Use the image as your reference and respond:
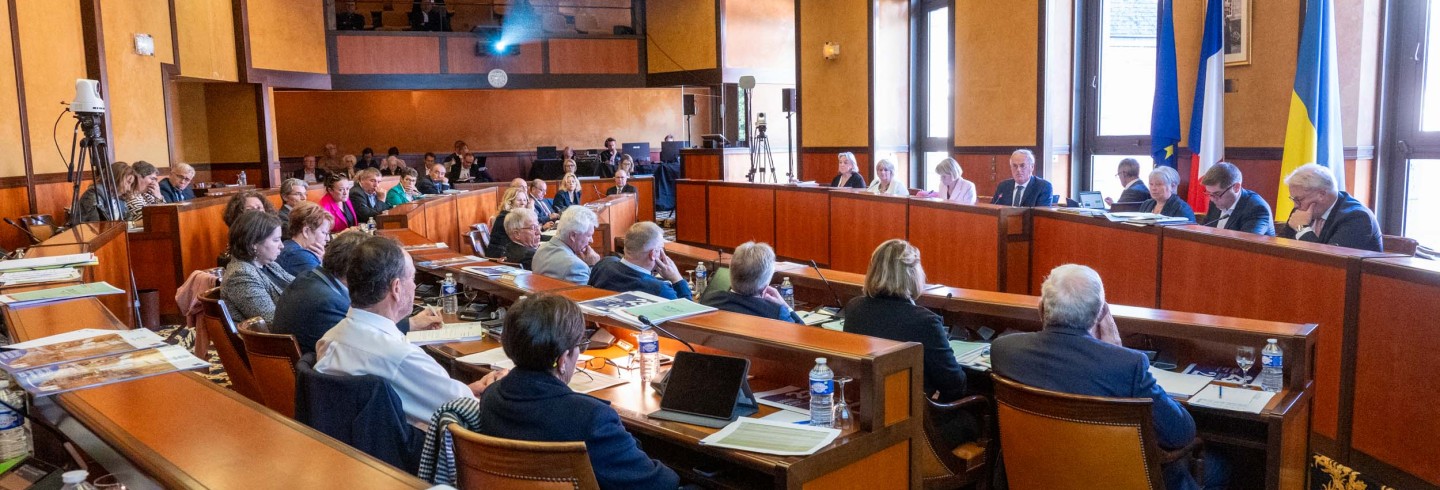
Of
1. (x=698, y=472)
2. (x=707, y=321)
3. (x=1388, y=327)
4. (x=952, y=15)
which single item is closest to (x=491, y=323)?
(x=707, y=321)

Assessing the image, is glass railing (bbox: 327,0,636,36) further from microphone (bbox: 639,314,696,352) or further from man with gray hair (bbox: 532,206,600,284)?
microphone (bbox: 639,314,696,352)

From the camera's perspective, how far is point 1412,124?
21.0ft

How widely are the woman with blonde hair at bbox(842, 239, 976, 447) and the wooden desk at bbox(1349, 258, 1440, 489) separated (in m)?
1.70

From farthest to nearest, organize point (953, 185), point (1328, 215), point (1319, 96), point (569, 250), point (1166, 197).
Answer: point (953, 185) → point (1166, 197) → point (1319, 96) → point (569, 250) → point (1328, 215)

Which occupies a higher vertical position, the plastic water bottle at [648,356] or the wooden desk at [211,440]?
the wooden desk at [211,440]

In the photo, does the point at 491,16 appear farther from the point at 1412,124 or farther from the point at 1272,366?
the point at 1272,366

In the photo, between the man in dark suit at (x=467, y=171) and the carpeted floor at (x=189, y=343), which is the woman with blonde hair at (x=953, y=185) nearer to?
the carpeted floor at (x=189, y=343)

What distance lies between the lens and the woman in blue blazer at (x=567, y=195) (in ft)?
36.4

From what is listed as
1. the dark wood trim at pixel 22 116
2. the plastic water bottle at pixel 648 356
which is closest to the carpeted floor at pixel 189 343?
the dark wood trim at pixel 22 116

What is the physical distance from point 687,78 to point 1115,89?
8.51 metres

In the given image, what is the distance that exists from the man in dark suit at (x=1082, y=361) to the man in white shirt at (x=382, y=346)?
1678mm

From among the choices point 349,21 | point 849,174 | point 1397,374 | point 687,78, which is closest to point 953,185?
point 849,174

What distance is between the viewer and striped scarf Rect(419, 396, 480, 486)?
7.49ft

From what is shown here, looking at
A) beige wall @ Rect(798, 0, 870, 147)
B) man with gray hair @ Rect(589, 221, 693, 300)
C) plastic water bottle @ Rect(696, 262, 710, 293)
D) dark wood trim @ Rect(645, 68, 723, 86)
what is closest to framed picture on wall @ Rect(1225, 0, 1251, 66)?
plastic water bottle @ Rect(696, 262, 710, 293)
